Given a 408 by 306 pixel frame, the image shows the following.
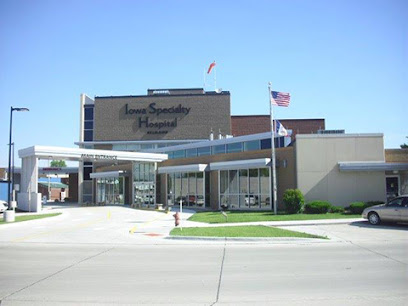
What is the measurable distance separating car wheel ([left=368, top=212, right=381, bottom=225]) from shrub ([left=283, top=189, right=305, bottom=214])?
5.49 m

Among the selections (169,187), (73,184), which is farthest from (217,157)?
(73,184)

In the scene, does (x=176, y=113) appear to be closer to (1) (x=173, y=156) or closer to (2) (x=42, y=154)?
(1) (x=173, y=156)

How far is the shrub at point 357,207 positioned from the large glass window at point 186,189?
13.5 meters

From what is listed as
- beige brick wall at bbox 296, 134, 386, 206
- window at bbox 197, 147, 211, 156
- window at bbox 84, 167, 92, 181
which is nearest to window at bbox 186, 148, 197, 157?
window at bbox 197, 147, 211, 156

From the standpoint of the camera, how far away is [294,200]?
2531cm

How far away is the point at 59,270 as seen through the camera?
10.4 m

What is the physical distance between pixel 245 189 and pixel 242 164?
2050 mm

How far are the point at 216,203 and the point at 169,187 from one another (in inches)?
279

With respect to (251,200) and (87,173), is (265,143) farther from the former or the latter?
(87,173)

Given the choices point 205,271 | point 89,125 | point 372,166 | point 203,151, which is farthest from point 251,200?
point 89,125

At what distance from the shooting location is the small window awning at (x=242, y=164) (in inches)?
1143

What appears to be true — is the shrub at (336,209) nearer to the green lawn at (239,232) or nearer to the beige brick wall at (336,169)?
the beige brick wall at (336,169)

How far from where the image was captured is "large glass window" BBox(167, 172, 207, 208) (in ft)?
116

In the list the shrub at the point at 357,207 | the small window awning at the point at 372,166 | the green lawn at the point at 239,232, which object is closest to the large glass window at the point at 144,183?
the small window awning at the point at 372,166
